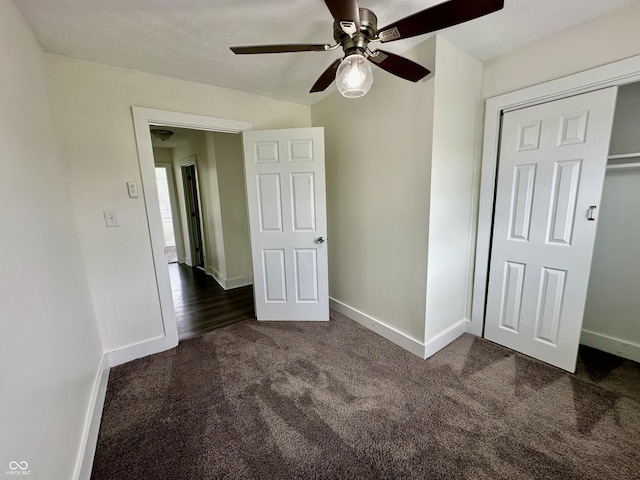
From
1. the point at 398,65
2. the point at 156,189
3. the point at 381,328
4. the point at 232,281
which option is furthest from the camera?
the point at 232,281

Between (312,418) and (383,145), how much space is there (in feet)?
6.66

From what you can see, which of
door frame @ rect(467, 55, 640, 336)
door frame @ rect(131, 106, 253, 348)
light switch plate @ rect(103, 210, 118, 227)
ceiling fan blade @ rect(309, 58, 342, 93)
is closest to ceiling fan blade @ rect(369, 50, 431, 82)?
ceiling fan blade @ rect(309, 58, 342, 93)

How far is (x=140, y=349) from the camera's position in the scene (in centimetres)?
218

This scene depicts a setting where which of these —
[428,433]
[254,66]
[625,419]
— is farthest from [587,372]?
[254,66]

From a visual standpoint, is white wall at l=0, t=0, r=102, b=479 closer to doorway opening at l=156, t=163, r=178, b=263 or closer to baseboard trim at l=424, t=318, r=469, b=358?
baseboard trim at l=424, t=318, r=469, b=358

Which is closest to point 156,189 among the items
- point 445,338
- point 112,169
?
point 112,169

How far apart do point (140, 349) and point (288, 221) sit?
1.69m


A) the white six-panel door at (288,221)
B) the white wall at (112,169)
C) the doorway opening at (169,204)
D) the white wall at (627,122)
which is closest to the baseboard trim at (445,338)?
the white six-panel door at (288,221)

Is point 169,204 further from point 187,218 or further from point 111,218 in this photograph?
point 111,218

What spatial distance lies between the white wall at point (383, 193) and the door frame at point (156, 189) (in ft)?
3.82

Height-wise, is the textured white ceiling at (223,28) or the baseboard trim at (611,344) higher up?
the textured white ceiling at (223,28)

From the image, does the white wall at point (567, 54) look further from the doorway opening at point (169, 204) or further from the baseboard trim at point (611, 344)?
the doorway opening at point (169, 204)

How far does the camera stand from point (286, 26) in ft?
5.08

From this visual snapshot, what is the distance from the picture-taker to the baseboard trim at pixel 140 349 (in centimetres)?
209
